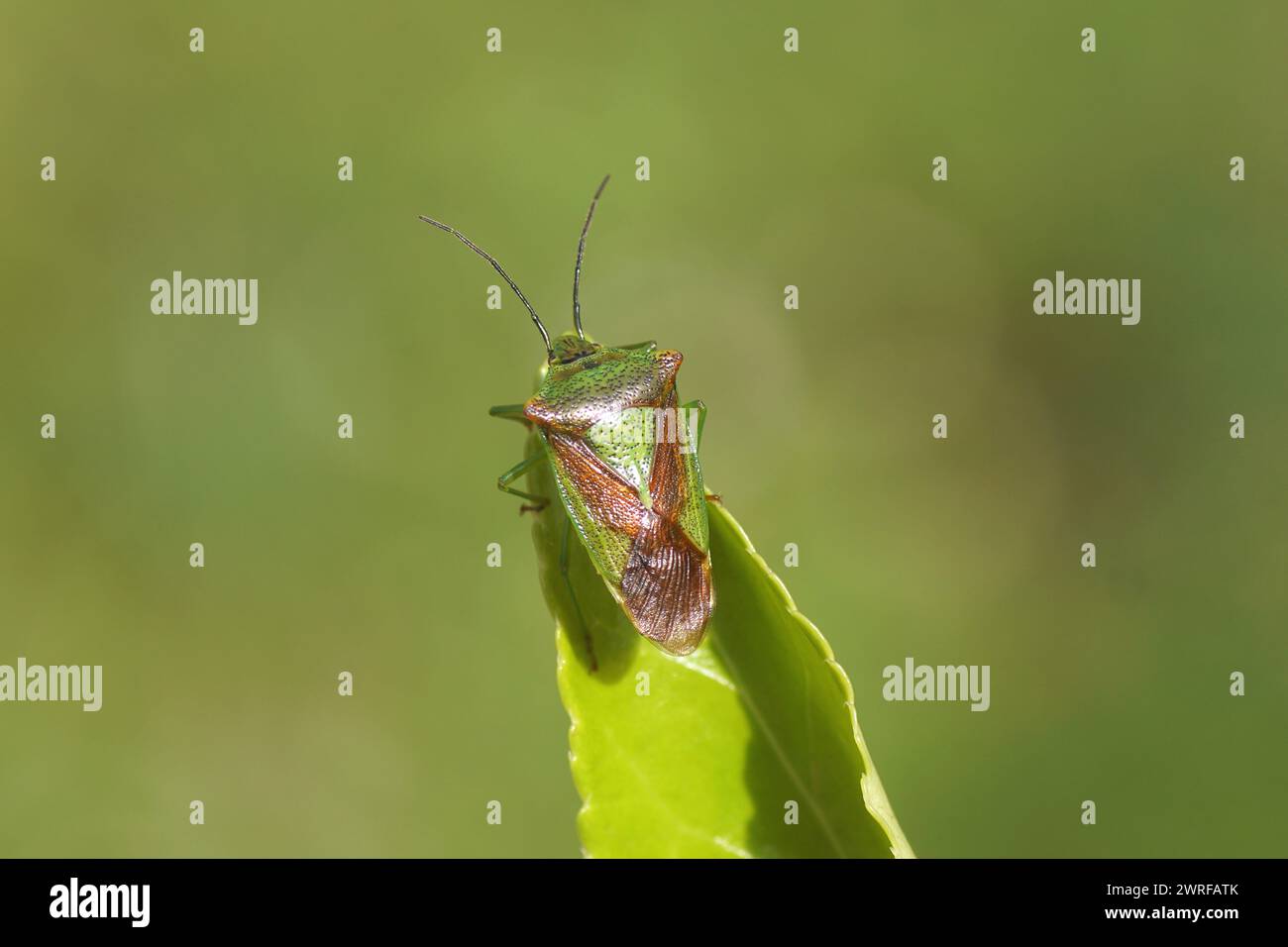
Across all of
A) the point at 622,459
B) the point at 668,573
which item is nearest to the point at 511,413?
the point at 622,459


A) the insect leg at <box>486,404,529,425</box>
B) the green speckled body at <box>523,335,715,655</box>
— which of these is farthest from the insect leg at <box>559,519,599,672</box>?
the insect leg at <box>486,404,529,425</box>

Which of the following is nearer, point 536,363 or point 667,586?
point 667,586

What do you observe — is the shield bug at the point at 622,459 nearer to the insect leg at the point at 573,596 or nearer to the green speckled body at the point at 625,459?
the green speckled body at the point at 625,459

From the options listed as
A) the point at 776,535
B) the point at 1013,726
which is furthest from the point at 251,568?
the point at 1013,726

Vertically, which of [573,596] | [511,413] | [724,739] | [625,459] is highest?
[511,413]

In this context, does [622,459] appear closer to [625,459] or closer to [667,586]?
[625,459]

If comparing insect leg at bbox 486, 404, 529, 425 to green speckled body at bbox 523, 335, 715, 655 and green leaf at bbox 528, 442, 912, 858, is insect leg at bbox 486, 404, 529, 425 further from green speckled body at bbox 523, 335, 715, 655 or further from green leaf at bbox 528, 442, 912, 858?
green leaf at bbox 528, 442, 912, 858

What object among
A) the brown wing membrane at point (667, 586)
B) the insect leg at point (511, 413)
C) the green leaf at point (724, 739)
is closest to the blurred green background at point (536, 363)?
the insect leg at point (511, 413)
